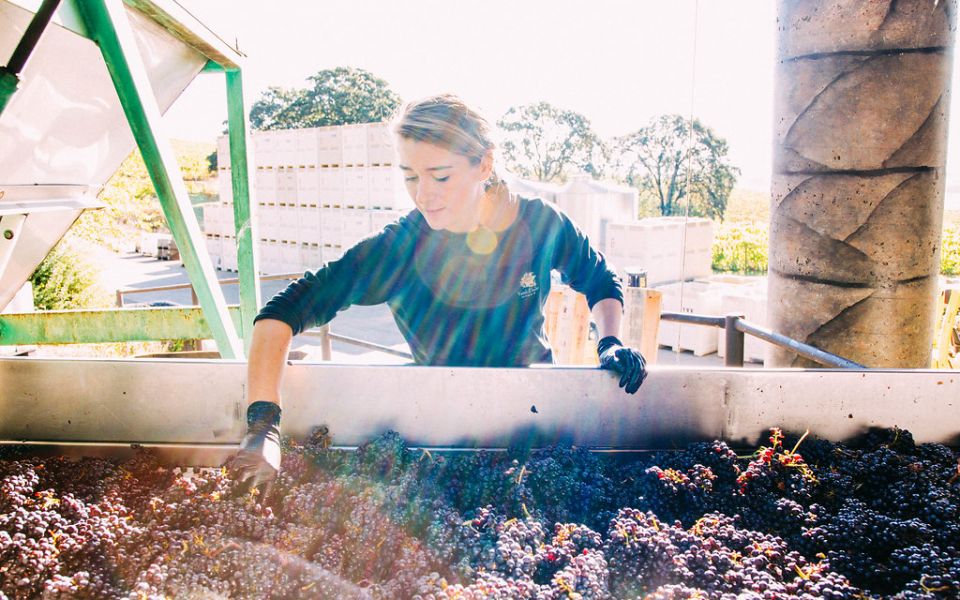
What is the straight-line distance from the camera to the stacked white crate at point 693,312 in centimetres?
703

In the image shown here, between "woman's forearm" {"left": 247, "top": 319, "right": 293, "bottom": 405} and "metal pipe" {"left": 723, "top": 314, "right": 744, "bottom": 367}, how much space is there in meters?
2.15

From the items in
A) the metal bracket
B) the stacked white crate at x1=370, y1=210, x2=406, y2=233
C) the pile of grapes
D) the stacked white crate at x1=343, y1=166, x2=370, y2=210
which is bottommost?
the pile of grapes

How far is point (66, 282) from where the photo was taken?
798cm

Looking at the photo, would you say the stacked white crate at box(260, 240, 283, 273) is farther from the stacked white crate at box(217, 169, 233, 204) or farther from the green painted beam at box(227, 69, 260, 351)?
the green painted beam at box(227, 69, 260, 351)

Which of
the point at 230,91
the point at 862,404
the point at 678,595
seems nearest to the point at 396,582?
the point at 678,595

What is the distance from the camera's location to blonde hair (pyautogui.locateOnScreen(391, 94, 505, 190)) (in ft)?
5.30

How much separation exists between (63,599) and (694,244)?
350 inches

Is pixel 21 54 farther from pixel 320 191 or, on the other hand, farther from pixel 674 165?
pixel 674 165

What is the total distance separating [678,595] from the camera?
3.25 ft

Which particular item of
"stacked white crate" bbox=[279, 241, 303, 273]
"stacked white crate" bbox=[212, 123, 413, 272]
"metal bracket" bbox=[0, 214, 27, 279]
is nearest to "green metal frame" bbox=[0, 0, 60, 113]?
"metal bracket" bbox=[0, 214, 27, 279]

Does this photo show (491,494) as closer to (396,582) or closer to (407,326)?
(396,582)

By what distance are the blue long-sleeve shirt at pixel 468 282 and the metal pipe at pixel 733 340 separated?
1.09m

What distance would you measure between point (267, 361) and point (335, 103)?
3489cm

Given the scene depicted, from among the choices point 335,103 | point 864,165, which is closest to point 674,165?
point 335,103
